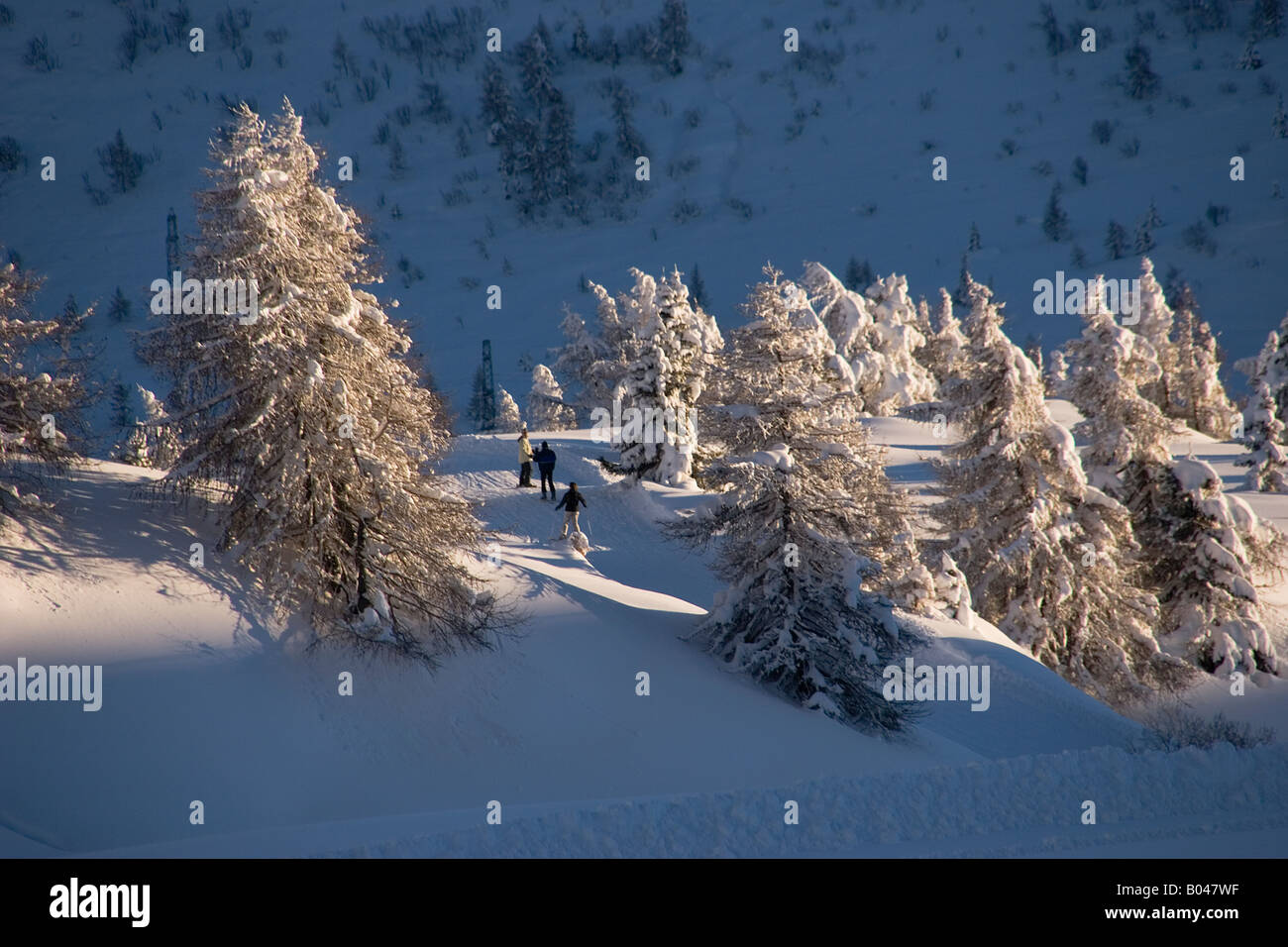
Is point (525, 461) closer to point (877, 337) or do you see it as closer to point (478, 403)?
point (877, 337)

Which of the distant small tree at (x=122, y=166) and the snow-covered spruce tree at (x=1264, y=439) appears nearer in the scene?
the snow-covered spruce tree at (x=1264, y=439)

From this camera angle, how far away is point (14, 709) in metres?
10.0

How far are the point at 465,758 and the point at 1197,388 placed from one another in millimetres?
61403

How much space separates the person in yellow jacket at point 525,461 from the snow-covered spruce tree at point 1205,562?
62.9ft

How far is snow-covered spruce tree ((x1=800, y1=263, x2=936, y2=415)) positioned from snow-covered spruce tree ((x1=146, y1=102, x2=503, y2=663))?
3662cm

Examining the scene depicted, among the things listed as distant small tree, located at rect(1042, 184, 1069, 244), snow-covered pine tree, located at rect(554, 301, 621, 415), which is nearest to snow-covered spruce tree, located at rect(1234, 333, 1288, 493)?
snow-covered pine tree, located at rect(554, 301, 621, 415)

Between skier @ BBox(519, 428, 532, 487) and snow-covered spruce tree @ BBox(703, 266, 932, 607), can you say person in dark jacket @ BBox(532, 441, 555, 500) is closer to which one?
skier @ BBox(519, 428, 532, 487)

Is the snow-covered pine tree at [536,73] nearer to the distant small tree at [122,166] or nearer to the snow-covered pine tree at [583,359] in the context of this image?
the distant small tree at [122,166]

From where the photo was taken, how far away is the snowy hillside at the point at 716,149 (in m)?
87.8

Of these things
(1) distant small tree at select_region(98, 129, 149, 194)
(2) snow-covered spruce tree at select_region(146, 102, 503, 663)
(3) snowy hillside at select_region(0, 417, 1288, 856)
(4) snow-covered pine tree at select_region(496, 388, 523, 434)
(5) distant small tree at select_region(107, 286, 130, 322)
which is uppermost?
(1) distant small tree at select_region(98, 129, 149, 194)

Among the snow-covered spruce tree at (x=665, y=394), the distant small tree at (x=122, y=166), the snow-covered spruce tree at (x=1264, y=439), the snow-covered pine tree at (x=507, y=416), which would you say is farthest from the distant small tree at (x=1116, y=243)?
the distant small tree at (x=122, y=166)

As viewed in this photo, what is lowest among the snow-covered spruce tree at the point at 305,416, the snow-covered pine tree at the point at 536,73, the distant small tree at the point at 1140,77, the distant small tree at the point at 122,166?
the snow-covered spruce tree at the point at 305,416

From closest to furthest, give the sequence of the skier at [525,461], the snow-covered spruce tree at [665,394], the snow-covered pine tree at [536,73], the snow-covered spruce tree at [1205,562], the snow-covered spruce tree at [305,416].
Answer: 1. the snow-covered spruce tree at [305,416]
2. the snow-covered spruce tree at [1205,562]
3. the skier at [525,461]
4. the snow-covered spruce tree at [665,394]
5. the snow-covered pine tree at [536,73]

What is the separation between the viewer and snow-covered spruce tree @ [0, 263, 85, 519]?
1212 cm
